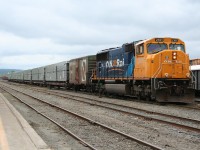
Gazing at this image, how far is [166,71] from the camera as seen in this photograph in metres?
17.6

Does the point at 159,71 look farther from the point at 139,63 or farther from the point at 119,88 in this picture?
the point at 119,88

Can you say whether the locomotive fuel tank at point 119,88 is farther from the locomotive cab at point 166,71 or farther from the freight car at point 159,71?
the locomotive cab at point 166,71

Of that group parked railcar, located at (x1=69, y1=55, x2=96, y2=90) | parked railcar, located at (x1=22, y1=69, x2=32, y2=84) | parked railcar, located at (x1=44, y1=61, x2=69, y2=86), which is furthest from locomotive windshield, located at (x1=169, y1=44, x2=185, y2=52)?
parked railcar, located at (x1=22, y1=69, x2=32, y2=84)

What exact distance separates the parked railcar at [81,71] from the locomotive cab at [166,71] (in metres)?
11.9

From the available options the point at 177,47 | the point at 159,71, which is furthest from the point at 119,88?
the point at 177,47

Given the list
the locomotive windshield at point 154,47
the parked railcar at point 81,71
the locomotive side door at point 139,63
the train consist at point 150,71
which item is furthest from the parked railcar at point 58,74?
the locomotive windshield at point 154,47

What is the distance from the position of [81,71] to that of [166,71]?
15.2 m

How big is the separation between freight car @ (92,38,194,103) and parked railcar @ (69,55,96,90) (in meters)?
9.51

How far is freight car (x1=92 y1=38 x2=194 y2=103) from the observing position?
1748 cm

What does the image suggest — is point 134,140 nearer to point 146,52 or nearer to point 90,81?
point 146,52

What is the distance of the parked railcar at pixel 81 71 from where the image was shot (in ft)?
98.4

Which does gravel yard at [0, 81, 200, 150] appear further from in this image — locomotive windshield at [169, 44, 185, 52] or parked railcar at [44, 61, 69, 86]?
parked railcar at [44, 61, 69, 86]

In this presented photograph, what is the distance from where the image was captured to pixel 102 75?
83.0 ft

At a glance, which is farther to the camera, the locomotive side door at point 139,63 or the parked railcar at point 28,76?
the parked railcar at point 28,76
